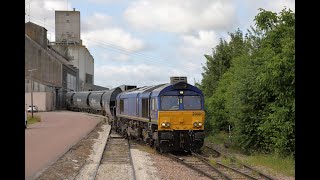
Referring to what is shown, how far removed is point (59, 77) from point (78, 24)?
82.4ft

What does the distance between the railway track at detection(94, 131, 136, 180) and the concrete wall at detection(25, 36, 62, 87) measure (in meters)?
53.1

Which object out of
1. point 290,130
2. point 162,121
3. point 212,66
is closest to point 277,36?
point 290,130

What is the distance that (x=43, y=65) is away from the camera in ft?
252

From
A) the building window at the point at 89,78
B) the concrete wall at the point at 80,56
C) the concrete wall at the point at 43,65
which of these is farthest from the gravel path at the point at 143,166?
the building window at the point at 89,78

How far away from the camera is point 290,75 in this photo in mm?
15445

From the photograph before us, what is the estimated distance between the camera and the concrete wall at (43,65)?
73.0 metres

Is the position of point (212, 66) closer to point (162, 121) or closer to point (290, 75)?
point (162, 121)

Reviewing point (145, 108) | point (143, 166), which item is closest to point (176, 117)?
point (145, 108)

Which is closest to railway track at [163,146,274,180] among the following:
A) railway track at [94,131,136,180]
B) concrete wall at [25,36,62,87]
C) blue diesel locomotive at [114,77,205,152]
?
blue diesel locomotive at [114,77,205,152]

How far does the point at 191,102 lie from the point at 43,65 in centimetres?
6135

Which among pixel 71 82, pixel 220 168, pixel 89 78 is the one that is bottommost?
pixel 220 168

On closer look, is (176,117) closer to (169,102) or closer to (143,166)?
(169,102)

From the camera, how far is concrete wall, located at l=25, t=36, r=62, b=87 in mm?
73000

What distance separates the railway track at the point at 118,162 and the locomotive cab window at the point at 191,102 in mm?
3367
